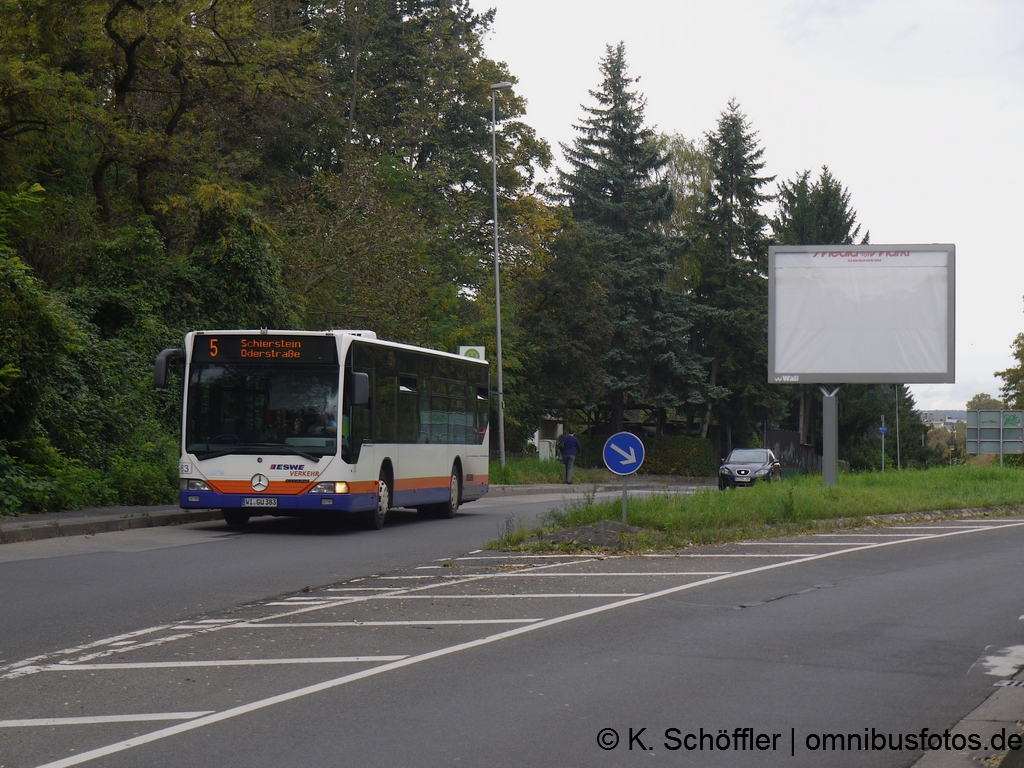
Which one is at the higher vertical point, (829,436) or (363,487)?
(829,436)

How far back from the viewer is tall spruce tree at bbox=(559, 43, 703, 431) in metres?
55.7

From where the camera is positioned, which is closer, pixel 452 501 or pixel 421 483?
pixel 421 483

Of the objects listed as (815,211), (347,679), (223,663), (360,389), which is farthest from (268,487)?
(815,211)

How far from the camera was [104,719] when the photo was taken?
20.2 feet

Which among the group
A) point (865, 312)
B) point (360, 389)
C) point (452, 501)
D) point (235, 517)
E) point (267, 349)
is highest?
point (865, 312)

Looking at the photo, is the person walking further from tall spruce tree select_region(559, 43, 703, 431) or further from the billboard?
tall spruce tree select_region(559, 43, 703, 431)

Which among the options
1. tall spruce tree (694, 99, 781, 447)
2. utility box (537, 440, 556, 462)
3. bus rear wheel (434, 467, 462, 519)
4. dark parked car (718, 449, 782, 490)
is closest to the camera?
bus rear wheel (434, 467, 462, 519)

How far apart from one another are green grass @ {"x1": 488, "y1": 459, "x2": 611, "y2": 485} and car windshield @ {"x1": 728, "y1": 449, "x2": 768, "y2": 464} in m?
6.12

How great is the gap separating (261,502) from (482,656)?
9.95 meters

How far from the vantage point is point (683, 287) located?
6819cm

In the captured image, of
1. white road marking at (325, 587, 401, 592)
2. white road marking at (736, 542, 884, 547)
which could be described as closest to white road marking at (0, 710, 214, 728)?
white road marking at (325, 587, 401, 592)

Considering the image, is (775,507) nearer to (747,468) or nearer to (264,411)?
(264,411)

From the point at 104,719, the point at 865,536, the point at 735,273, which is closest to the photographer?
the point at 104,719

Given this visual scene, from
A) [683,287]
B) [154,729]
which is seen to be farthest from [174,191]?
[683,287]
